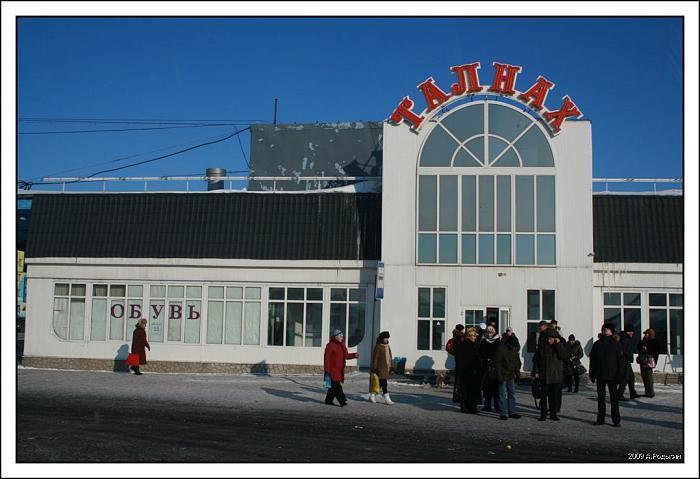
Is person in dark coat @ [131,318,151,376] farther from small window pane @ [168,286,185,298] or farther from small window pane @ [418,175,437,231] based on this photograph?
small window pane @ [418,175,437,231]

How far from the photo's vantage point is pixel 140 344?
24891 millimetres

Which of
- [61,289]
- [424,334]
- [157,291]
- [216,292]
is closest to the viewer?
[424,334]

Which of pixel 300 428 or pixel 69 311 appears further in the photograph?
pixel 69 311

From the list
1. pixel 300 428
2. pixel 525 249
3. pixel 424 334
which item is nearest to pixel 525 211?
pixel 525 249

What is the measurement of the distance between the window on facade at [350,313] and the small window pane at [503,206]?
4.84 metres

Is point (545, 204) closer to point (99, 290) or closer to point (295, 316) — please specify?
point (295, 316)

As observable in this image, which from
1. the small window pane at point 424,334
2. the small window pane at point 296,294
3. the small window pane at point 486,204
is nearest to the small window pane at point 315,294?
the small window pane at point 296,294

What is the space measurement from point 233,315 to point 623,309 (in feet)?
40.9

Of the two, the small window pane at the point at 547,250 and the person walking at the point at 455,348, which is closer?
the person walking at the point at 455,348

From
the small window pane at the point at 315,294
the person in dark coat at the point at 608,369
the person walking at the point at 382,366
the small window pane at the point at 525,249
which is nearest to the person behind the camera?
the person in dark coat at the point at 608,369

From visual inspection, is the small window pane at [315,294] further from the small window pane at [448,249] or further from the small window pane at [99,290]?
the small window pane at [99,290]

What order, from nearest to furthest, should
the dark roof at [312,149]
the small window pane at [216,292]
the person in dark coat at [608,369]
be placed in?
the person in dark coat at [608,369], the small window pane at [216,292], the dark roof at [312,149]

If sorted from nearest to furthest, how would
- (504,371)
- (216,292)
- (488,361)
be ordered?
1. (504,371)
2. (488,361)
3. (216,292)

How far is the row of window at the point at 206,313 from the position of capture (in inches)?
1019
